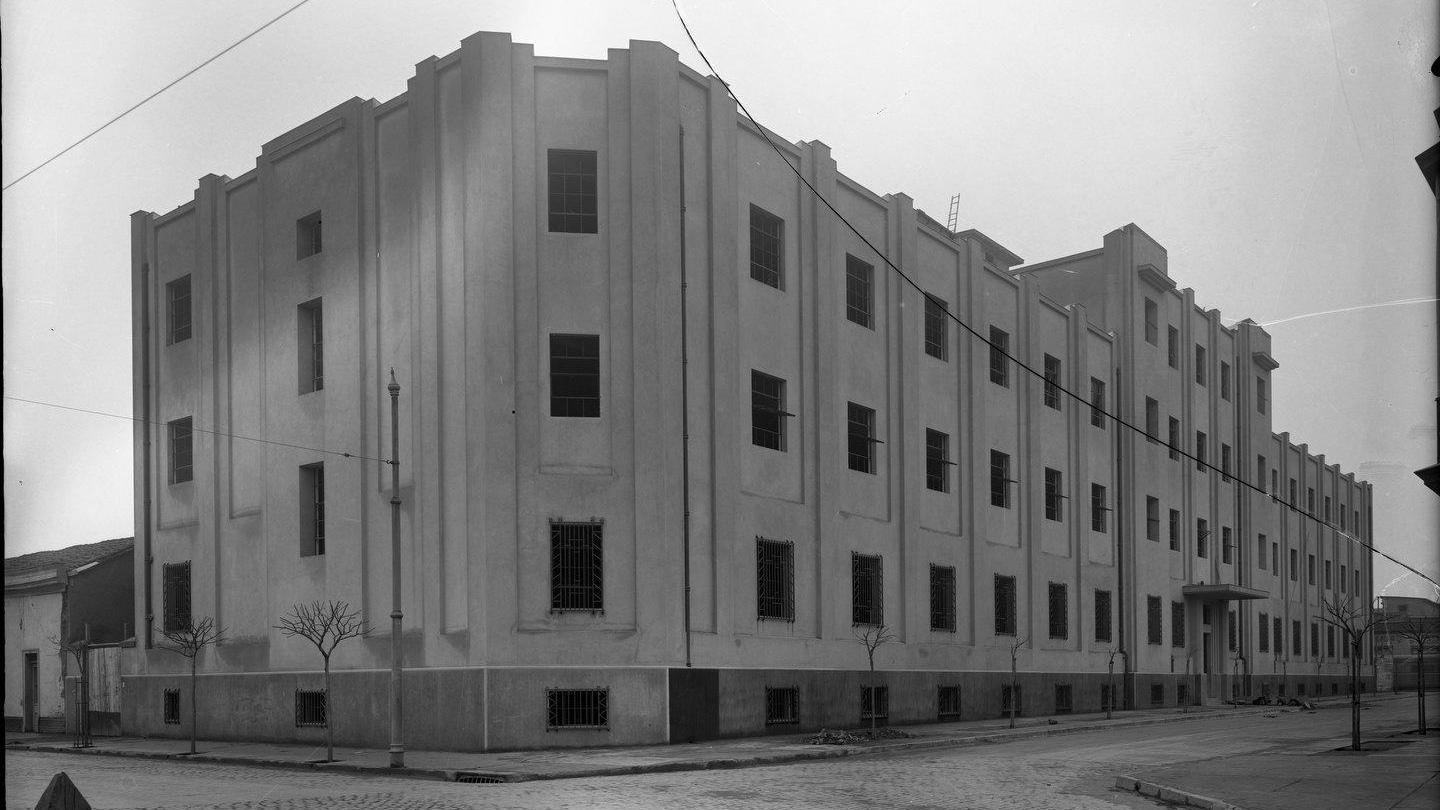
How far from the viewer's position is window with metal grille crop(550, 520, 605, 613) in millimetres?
26109

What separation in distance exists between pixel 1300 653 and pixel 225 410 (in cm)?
5721

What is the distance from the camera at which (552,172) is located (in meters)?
27.5

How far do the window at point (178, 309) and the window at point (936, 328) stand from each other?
2074cm

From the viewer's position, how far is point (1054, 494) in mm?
44500

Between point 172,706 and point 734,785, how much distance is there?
21.3 meters

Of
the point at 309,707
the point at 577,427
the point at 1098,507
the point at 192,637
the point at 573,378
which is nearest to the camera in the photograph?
the point at 577,427

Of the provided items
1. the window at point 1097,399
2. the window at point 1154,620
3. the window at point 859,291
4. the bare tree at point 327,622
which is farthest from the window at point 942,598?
the bare tree at point 327,622

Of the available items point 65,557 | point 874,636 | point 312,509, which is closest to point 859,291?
point 874,636

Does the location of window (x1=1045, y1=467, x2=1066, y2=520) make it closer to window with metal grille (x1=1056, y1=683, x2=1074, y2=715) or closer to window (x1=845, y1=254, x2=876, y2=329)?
window with metal grille (x1=1056, y1=683, x2=1074, y2=715)

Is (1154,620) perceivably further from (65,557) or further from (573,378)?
(65,557)

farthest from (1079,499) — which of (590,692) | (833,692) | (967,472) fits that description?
(590,692)

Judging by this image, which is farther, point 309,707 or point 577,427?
point 309,707

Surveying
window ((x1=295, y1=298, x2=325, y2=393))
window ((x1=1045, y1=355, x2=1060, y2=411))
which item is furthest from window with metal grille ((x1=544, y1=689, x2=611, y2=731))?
window ((x1=1045, y1=355, x2=1060, y2=411))

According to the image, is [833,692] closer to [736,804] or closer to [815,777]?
[815,777]
